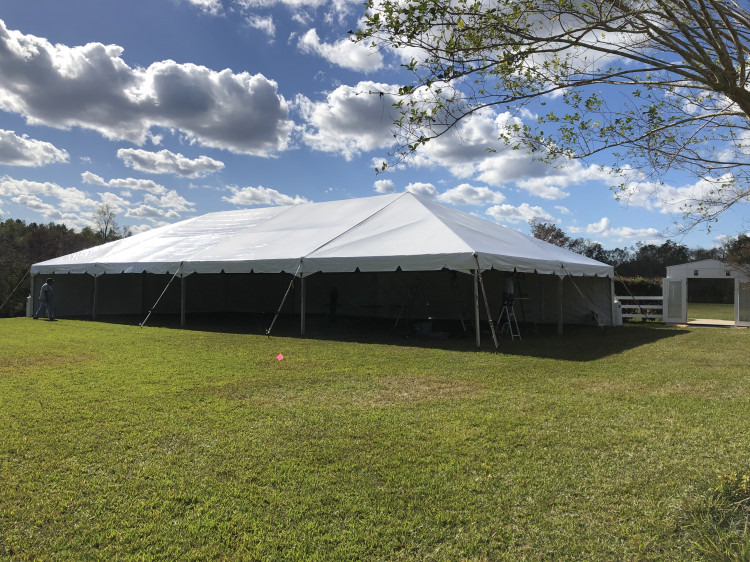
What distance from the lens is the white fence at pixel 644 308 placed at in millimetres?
15062

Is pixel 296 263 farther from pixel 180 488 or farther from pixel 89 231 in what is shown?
pixel 89 231

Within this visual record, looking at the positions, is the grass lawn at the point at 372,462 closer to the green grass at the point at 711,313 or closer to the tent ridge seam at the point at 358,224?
the tent ridge seam at the point at 358,224

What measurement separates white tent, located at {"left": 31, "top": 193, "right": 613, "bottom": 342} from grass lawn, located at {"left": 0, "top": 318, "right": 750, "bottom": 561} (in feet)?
10.5

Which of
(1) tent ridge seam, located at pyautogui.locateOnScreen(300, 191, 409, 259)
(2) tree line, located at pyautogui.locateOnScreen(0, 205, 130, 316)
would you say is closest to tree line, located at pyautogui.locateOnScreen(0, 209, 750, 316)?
(2) tree line, located at pyautogui.locateOnScreen(0, 205, 130, 316)

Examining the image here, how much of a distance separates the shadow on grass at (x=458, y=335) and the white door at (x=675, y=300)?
2.33 ft

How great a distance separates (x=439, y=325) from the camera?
42.5 ft

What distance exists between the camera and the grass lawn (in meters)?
2.29

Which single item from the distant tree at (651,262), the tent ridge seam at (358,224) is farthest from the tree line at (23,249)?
the distant tree at (651,262)

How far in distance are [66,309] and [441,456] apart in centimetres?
1634

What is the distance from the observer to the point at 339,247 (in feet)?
34.8

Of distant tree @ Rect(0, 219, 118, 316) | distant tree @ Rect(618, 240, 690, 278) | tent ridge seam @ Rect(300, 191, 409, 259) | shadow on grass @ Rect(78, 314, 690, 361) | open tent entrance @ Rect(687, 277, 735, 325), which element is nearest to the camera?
shadow on grass @ Rect(78, 314, 690, 361)

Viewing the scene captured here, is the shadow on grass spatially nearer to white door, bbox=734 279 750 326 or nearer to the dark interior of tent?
the dark interior of tent

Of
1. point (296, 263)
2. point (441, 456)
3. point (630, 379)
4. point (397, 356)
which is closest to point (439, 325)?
point (296, 263)

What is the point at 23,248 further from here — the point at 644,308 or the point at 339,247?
the point at 644,308
